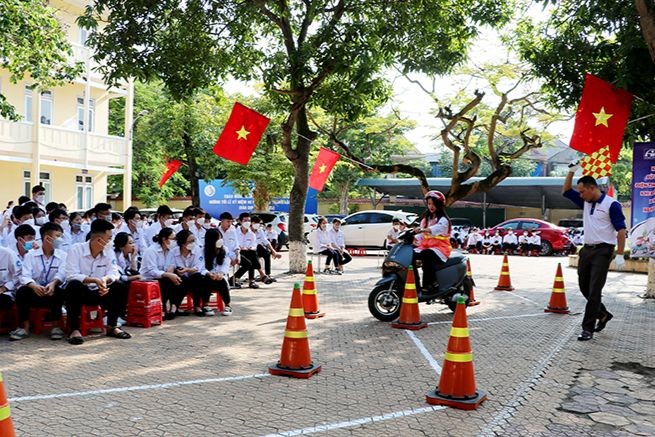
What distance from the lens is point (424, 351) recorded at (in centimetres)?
659

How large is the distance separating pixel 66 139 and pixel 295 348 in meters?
21.2

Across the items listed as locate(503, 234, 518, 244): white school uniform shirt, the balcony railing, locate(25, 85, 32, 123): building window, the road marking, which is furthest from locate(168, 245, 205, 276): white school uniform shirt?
locate(503, 234, 518, 244): white school uniform shirt

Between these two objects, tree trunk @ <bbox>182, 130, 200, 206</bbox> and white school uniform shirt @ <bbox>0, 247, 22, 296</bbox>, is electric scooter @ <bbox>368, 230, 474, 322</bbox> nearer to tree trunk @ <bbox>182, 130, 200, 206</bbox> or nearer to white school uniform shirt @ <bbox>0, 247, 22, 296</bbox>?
white school uniform shirt @ <bbox>0, 247, 22, 296</bbox>

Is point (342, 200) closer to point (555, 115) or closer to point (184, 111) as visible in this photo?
point (184, 111)

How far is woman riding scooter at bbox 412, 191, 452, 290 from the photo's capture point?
8234mm

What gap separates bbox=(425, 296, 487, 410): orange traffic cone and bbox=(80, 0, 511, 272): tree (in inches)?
313

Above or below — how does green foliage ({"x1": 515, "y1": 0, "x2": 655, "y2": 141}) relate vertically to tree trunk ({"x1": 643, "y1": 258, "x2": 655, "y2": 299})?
above

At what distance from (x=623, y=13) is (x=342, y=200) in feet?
87.2

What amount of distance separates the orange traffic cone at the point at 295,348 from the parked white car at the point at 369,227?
54.8 feet

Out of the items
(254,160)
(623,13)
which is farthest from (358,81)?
(254,160)

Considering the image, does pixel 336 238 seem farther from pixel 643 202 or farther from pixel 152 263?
pixel 152 263

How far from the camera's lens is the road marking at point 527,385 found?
434 centimetres

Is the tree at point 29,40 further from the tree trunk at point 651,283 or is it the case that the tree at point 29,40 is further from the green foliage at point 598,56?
the tree trunk at point 651,283

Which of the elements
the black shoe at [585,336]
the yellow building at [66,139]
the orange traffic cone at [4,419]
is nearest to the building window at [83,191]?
the yellow building at [66,139]
